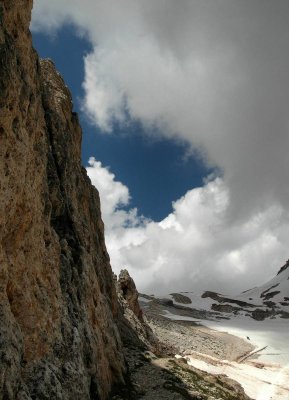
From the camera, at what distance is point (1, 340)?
17922 millimetres

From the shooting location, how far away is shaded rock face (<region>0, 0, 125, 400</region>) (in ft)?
68.0

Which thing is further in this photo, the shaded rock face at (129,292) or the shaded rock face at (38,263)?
the shaded rock face at (129,292)

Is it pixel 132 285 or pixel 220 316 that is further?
pixel 220 316

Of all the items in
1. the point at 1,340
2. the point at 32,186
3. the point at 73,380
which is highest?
the point at 32,186

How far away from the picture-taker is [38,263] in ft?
84.0

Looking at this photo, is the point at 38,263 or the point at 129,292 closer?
the point at 38,263

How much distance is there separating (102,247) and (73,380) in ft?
86.0

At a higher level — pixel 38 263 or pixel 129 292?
pixel 129 292

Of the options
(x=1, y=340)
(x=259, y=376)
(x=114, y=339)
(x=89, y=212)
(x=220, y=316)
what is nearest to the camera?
(x=1, y=340)

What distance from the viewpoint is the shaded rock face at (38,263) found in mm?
20734

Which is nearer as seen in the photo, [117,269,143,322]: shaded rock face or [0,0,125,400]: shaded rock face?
[0,0,125,400]: shaded rock face

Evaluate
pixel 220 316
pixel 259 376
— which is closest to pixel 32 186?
pixel 259 376

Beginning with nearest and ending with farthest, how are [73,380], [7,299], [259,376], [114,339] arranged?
[7,299], [73,380], [114,339], [259,376]

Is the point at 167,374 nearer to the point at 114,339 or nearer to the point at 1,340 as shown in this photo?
the point at 114,339
